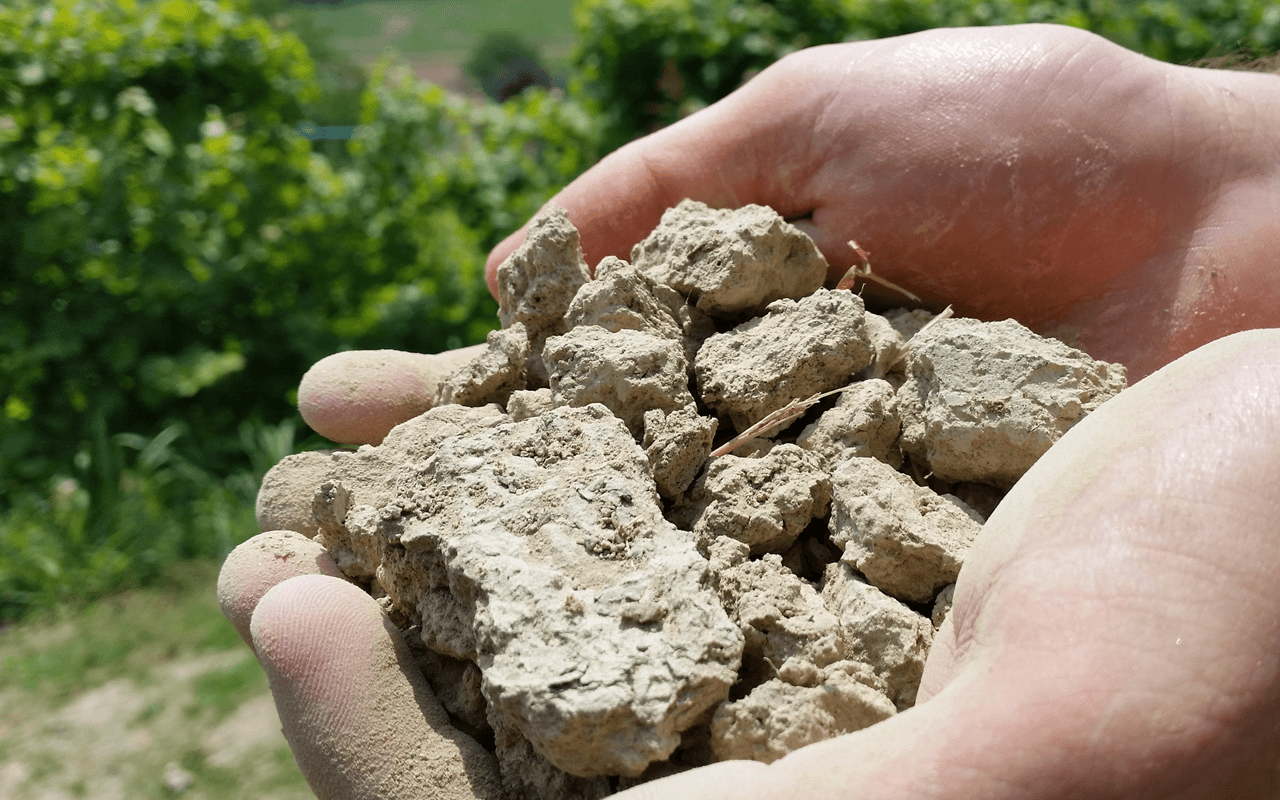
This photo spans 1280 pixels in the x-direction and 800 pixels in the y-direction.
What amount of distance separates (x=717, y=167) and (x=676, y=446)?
103cm

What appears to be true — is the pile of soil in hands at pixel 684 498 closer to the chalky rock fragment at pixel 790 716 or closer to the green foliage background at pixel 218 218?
the chalky rock fragment at pixel 790 716

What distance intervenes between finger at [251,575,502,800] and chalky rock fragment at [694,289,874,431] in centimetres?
77

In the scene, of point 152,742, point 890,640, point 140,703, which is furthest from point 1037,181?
point 140,703

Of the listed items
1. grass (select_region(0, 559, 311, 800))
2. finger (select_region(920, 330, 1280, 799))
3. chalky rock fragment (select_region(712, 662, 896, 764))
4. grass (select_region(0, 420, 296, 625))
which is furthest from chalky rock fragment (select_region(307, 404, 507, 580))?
grass (select_region(0, 420, 296, 625))

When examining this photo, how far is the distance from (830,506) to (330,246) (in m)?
3.22

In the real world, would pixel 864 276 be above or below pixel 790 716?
above

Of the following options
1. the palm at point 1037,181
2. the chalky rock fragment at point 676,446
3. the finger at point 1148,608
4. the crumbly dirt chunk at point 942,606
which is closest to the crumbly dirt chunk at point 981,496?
the crumbly dirt chunk at point 942,606

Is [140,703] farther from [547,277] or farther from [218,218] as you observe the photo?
[547,277]

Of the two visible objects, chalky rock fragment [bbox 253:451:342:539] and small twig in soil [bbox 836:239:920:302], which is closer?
chalky rock fragment [bbox 253:451:342:539]

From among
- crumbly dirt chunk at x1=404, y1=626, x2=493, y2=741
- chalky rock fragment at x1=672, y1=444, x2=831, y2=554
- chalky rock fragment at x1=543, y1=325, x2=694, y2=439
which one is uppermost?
chalky rock fragment at x1=543, y1=325, x2=694, y2=439

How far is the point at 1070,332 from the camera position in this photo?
2.30 m

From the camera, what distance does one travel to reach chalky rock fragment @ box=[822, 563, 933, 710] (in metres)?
1.42

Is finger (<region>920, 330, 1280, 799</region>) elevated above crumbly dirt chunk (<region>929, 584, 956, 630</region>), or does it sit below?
above

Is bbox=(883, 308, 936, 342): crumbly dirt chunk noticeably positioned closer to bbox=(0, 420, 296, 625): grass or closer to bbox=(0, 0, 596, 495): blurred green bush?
bbox=(0, 0, 596, 495): blurred green bush
